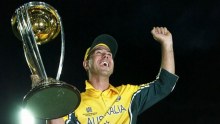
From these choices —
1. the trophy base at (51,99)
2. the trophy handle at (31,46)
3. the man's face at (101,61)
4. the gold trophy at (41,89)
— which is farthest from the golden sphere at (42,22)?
the trophy base at (51,99)

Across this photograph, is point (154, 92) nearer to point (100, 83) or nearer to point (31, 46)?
point (100, 83)

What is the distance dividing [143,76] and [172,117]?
3.92 ft

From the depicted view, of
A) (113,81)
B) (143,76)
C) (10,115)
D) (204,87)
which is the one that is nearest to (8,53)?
(10,115)

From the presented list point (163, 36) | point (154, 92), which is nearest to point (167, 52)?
point (163, 36)

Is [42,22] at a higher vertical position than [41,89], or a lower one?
higher

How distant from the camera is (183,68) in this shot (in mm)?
7891

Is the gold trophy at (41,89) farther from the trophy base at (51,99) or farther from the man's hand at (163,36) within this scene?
the man's hand at (163,36)

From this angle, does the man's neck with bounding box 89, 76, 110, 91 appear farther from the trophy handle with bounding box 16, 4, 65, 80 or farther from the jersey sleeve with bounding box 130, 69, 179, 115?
the trophy handle with bounding box 16, 4, 65, 80

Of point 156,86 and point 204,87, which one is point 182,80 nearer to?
point 204,87

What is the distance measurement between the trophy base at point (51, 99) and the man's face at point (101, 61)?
0.60 m

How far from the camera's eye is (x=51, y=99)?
7.48ft

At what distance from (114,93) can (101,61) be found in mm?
256

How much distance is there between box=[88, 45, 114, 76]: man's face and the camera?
2.90 meters

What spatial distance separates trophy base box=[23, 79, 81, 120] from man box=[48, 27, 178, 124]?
30 centimetres
